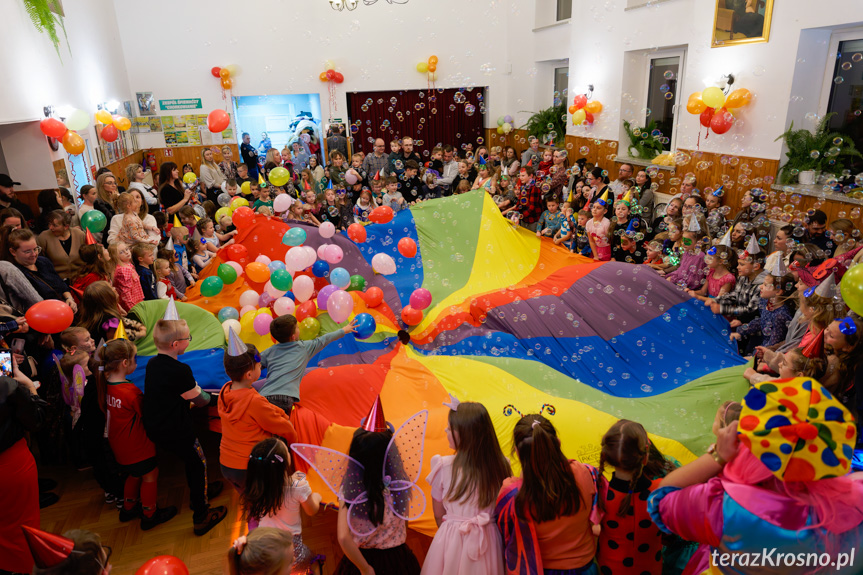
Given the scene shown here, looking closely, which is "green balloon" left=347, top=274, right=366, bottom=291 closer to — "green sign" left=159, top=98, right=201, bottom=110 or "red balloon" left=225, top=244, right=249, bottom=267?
"red balloon" left=225, top=244, right=249, bottom=267

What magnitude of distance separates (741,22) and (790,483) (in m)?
4.91

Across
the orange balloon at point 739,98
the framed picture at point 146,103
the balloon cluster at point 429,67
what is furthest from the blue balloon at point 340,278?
the framed picture at point 146,103

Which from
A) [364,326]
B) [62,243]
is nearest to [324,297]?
[364,326]

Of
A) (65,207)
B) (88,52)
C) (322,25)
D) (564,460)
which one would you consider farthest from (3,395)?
(322,25)

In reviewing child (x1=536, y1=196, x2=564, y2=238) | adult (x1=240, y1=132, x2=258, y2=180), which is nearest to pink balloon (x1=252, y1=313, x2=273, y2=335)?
child (x1=536, y1=196, x2=564, y2=238)

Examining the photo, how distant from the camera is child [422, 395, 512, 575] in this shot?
1667 mm

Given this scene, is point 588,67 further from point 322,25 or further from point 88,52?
point 88,52

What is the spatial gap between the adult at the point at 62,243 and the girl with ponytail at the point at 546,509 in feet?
11.3

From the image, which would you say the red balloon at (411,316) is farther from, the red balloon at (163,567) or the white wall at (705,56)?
the white wall at (705,56)

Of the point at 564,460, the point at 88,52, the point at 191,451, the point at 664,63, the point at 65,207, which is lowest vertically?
the point at 191,451

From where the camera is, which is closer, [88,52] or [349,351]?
[349,351]

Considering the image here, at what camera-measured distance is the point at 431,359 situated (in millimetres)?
3223

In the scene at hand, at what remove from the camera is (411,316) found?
12.1 ft

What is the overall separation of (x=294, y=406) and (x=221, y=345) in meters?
0.90
